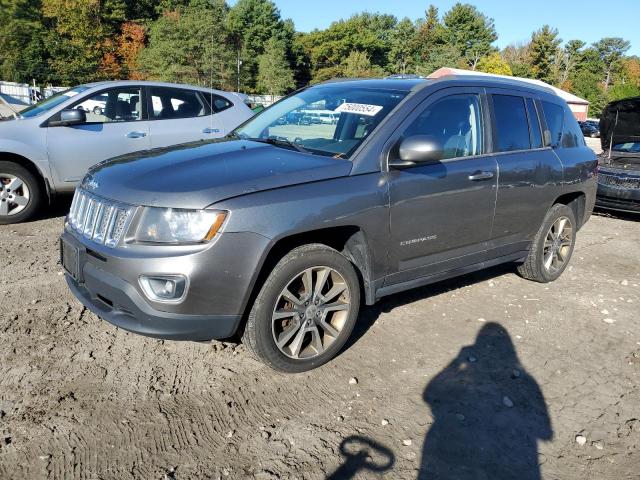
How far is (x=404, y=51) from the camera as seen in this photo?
104m

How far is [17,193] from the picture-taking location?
6477mm

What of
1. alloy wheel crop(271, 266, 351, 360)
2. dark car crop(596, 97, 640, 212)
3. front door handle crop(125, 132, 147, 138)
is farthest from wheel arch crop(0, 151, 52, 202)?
dark car crop(596, 97, 640, 212)

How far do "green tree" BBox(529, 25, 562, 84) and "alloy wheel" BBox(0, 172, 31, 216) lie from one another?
347 ft

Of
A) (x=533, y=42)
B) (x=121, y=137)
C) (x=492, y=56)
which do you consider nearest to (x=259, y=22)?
(x=492, y=56)

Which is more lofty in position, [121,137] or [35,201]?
[121,137]

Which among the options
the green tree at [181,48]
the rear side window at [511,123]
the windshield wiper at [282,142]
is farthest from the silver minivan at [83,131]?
the green tree at [181,48]

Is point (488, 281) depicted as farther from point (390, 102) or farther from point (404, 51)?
point (404, 51)

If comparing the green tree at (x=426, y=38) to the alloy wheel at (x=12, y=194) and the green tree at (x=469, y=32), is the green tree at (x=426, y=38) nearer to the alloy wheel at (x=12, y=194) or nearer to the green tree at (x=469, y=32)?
the green tree at (x=469, y=32)

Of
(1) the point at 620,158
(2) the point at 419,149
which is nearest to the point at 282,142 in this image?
(2) the point at 419,149

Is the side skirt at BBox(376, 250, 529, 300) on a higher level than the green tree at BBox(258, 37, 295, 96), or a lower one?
lower

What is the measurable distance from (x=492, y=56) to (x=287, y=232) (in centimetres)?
10431

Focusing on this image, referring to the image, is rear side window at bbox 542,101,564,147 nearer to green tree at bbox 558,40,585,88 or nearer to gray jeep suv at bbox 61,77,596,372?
gray jeep suv at bbox 61,77,596,372

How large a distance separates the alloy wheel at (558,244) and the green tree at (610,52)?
123 m

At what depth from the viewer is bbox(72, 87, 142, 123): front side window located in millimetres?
6906
